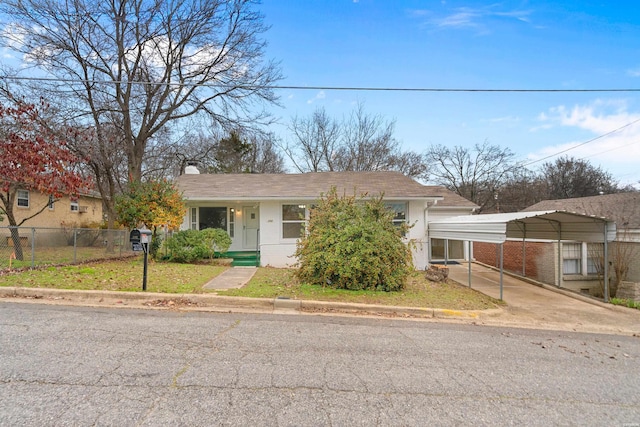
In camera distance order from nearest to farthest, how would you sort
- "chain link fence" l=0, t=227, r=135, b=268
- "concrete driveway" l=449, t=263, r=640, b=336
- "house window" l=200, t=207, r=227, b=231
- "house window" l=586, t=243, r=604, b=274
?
"concrete driveway" l=449, t=263, r=640, b=336
"chain link fence" l=0, t=227, r=135, b=268
"house window" l=586, t=243, r=604, b=274
"house window" l=200, t=207, r=227, b=231

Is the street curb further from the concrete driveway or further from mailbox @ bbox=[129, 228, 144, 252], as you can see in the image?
mailbox @ bbox=[129, 228, 144, 252]

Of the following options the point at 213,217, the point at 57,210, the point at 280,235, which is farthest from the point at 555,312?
the point at 57,210

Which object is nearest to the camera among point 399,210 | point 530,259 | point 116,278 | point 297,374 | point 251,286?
point 297,374

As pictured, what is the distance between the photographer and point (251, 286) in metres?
7.44

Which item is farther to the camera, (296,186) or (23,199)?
(23,199)

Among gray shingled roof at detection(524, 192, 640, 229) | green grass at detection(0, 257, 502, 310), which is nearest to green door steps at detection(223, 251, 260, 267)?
green grass at detection(0, 257, 502, 310)

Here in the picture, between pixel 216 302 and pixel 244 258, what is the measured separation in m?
5.83

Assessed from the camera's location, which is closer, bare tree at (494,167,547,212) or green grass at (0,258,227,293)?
green grass at (0,258,227,293)

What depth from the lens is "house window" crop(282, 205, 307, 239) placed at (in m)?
11.9

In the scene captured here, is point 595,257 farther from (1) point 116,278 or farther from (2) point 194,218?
(1) point 116,278

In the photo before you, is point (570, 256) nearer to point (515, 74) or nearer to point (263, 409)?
point (515, 74)

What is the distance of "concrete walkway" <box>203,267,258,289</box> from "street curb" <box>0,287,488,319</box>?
1.08 meters

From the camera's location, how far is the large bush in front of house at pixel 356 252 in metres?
7.32

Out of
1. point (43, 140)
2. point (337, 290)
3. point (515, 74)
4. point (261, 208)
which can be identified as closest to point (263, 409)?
point (337, 290)
